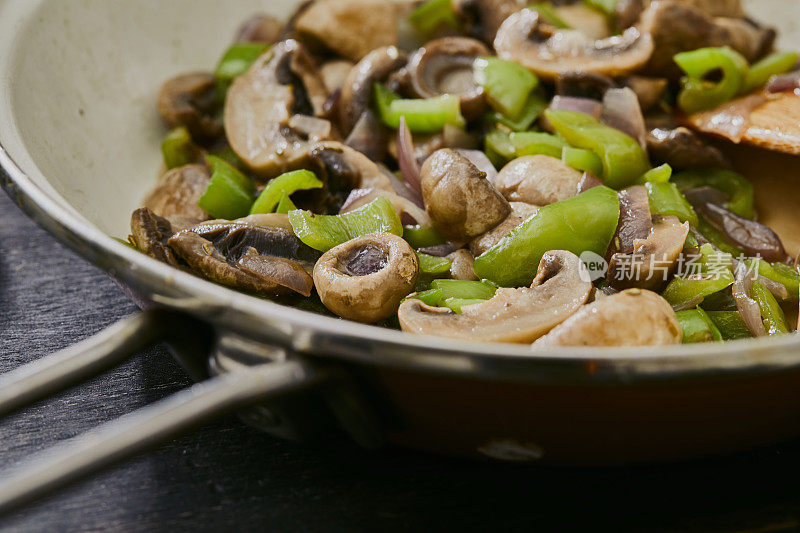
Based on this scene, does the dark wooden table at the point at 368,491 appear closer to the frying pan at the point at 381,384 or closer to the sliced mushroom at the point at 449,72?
the frying pan at the point at 381,384

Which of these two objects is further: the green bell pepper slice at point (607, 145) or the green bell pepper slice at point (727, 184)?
the green bell pepper slice at point (727, 184)

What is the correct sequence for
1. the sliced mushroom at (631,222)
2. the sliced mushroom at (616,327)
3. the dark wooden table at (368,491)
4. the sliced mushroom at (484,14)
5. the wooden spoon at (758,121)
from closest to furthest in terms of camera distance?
the sliced mushroom at (616,327) < the dark wooden table at (368,491) < the sliced mushroom at (631,222) < the wooden spoon at (758,121) < the sliced mushroom at (484,14)

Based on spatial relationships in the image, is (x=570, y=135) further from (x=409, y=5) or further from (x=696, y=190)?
(x=409, y=5)

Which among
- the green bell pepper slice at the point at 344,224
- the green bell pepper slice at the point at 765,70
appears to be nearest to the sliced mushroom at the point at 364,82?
the green bell pepper slice at the point at 344,224

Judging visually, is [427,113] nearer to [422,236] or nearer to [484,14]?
[422,236]

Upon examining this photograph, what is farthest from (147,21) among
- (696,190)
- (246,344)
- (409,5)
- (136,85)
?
(696,190)
